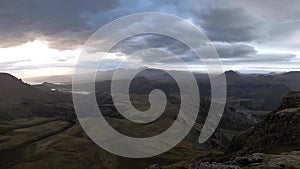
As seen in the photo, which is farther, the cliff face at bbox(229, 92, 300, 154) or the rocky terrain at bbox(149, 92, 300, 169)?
the cliff face at bbox(229, 92, 300, 154)

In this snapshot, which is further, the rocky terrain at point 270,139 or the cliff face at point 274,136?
the cliff face at point 274,136

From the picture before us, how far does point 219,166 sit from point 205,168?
2226 mm

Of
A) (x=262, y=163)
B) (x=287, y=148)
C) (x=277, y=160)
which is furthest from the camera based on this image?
(x=287, y=148)

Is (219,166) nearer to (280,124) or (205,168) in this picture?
(205,168)

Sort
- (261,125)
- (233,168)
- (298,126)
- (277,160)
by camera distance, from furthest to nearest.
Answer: (261,125) → (298,126) → (277,160) → (233,168)

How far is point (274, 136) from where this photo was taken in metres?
148

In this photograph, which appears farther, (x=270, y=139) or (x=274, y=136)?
(x=270, y=139)

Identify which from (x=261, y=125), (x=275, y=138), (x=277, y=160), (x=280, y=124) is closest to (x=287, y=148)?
(x=275, y=138)

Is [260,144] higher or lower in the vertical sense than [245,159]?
lower

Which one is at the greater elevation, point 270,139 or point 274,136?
point 274,136

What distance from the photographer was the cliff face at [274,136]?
13738cm

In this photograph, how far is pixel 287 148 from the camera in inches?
5138

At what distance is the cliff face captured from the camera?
137 meters

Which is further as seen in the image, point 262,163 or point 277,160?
point 277,160
